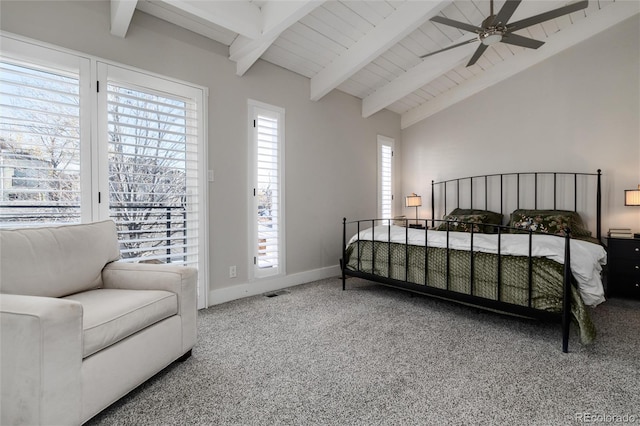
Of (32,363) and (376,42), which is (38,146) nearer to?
(32,363)

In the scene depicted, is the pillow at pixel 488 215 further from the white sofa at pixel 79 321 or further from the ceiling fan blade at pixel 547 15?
the white sofa at pixel 79 321

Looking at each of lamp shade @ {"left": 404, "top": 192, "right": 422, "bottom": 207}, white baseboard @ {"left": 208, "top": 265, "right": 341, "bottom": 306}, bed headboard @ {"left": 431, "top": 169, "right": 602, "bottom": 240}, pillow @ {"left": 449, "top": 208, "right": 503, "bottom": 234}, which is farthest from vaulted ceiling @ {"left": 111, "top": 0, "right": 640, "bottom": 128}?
white baseboard @ {"left": 208, "top": 265, "right": 341, "bottom": 306}

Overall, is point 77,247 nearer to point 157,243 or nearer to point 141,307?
point 141,307

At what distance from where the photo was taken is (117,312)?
1598 millimetres

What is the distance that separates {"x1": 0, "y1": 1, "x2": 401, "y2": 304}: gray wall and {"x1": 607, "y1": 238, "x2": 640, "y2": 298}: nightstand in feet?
9.62

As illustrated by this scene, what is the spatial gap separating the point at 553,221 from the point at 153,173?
4321mm

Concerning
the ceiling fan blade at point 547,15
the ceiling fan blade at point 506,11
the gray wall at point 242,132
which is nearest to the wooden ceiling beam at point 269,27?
the gray wall at point 242,132

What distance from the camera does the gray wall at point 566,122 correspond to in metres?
3.70

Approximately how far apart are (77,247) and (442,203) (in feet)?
16.1

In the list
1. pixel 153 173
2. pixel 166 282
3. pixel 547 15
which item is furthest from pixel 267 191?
pixel 547 15

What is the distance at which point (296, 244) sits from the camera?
4070mm

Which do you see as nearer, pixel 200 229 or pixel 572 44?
pixel 200 229

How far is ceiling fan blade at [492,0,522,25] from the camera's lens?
2311 mm

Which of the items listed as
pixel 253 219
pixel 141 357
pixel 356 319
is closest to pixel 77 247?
pixel 141 357
